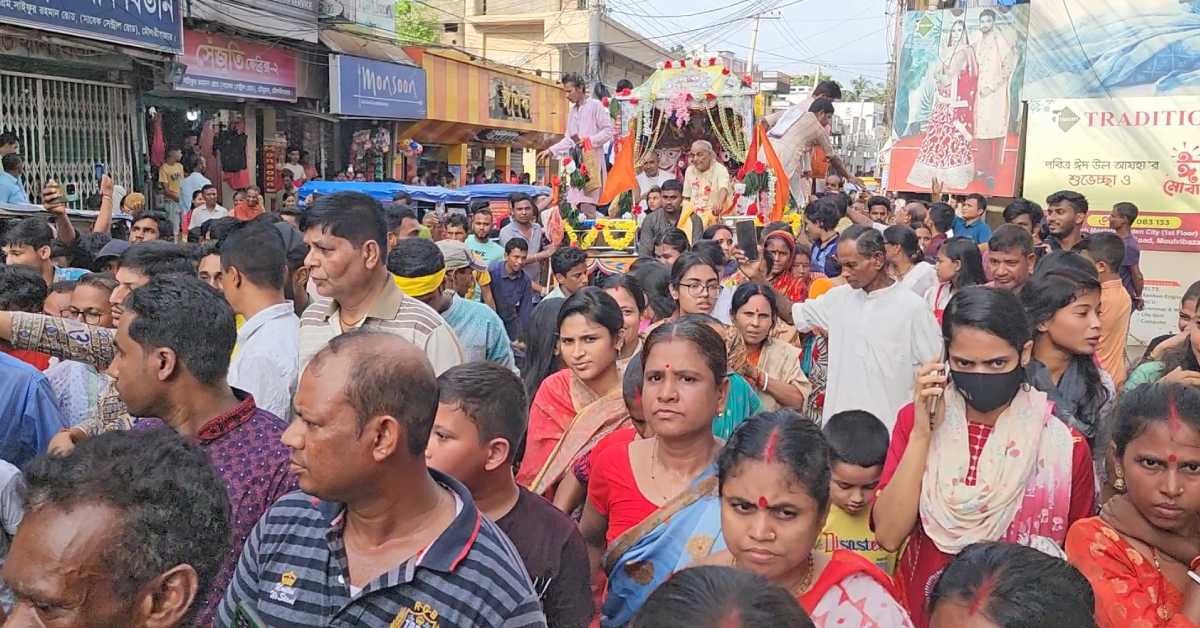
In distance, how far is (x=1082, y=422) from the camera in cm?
367

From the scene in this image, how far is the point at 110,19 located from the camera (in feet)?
38.5

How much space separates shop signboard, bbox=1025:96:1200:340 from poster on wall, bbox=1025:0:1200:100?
1.28 ft

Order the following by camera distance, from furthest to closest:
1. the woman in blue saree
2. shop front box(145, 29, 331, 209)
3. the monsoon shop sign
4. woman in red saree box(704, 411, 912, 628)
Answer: the monsoon shop sign < shop front box(145, 29, 331, 209) < the woman in blue saree < woman in red saree box(704, 411, 912, 628)

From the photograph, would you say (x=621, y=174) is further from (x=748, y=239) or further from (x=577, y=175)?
(x=748, y=239)

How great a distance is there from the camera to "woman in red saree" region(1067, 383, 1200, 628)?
228cm

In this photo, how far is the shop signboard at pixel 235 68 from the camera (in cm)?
1405

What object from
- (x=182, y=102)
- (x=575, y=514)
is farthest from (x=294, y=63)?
(x=575, y=514)

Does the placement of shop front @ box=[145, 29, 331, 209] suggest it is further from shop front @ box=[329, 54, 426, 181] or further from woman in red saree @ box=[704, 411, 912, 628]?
woman in red saree @ box=[704, 411, 912, 628]

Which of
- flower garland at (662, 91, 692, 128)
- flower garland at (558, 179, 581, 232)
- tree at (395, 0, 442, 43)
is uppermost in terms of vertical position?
tree at (395, 0, 442, 43)

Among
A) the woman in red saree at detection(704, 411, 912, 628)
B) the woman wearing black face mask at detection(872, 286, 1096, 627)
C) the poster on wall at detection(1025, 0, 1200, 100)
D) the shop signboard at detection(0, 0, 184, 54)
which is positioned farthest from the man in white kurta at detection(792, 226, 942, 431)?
the poster on wall at detection(1025, 0, 1200, 100)

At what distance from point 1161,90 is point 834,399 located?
10324mm

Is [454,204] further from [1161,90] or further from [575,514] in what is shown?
[575,514]

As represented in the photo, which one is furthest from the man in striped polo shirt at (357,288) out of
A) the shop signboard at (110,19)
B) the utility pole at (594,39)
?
the utility pole at (594,39)

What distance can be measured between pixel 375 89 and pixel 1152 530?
18506 millimetres
